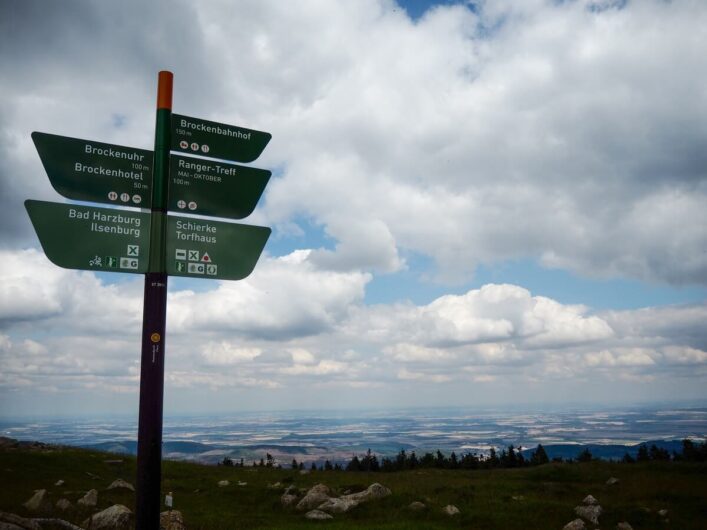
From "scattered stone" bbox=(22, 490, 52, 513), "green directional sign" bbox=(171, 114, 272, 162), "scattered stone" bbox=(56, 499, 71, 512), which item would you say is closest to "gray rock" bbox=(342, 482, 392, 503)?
"scattered stone" bbox=(56, 499, 71, 512)

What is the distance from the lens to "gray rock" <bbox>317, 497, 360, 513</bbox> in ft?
67.3

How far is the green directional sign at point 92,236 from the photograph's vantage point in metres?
5.76

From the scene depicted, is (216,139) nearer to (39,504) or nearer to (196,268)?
(196,268)

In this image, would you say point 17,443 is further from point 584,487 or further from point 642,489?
point 642,489

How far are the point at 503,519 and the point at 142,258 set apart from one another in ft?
61.1

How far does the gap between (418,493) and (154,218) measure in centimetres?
2232

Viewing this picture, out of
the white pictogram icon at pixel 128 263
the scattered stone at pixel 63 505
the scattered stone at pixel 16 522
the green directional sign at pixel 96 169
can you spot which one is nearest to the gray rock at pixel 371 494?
the scattered stone at pixel 63 505

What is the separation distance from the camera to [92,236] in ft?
19.5

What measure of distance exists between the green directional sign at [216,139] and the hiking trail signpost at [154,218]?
0.04 ft

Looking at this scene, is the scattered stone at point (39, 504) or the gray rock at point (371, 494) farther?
the gray rock at point (371, 494)

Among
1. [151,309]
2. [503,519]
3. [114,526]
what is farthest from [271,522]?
[151,309]

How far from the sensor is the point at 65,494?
22828 millimetres

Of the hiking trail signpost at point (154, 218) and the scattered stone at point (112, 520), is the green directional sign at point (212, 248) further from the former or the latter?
the scattered stone at point (112, 520)

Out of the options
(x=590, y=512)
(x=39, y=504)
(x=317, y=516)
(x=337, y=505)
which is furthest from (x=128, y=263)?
A: (x=590, y=512)
